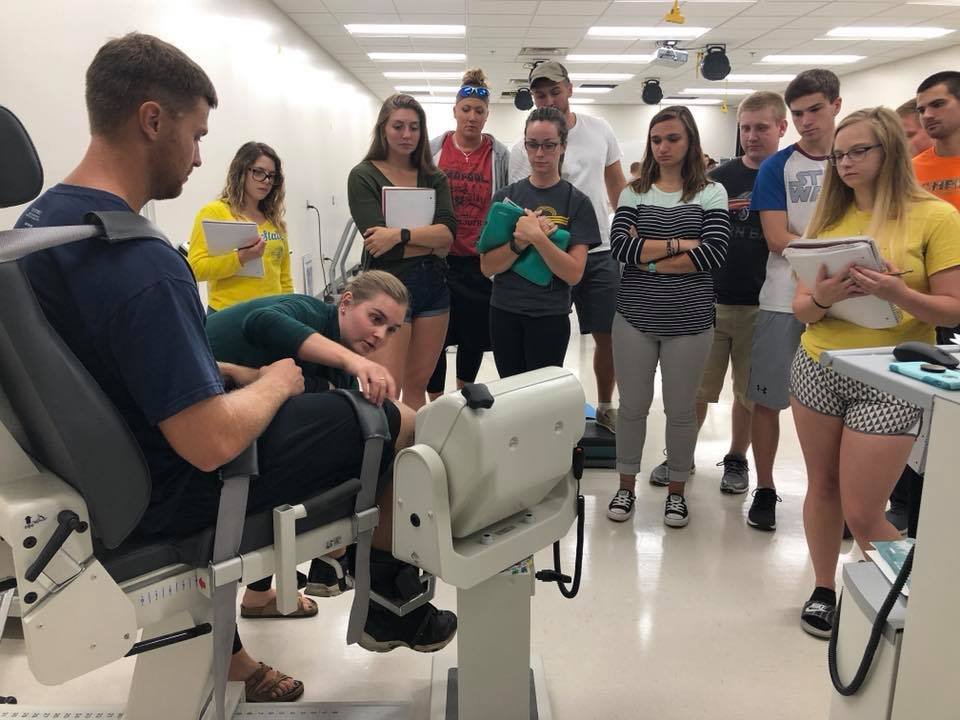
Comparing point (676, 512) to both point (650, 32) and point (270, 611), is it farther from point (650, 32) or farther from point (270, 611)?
point (650, 32)

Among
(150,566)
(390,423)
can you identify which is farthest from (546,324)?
(150,566)

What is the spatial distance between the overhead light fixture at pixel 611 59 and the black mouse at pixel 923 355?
8.36 meters

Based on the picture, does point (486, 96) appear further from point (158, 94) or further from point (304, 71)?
point (304, 71)

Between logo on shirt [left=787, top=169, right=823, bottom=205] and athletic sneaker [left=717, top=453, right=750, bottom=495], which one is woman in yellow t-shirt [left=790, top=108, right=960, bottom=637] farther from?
athletic sneaker [left=717, top=453, right=750, bottom=495]

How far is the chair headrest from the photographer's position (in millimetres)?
831

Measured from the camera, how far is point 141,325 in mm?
931

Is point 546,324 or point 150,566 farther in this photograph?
point 546,324

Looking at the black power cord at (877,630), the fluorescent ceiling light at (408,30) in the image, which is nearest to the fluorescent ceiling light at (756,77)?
the fluorescent ceiling light at (408,30)

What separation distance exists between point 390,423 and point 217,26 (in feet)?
14.6

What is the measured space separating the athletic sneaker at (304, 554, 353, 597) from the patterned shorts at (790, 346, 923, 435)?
3.73 feet

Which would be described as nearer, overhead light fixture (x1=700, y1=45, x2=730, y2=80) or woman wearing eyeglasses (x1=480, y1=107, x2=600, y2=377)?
woman wearing eyeglasses (x1=480, y1=107, x2=600, y2=377)

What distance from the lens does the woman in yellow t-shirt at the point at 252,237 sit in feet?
7.97

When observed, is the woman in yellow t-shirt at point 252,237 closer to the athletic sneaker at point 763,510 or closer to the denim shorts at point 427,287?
the denim shorts at point 427,287

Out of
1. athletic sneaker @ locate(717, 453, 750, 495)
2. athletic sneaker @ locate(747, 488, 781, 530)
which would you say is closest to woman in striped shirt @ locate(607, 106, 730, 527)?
athletic sneaker @ locate(747, 488, 781, 530)
